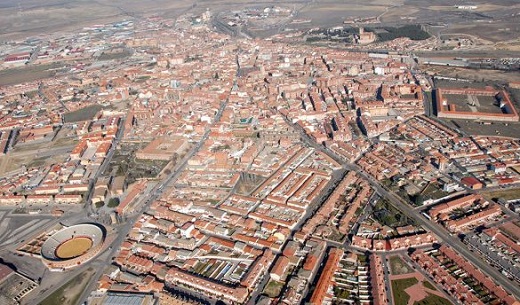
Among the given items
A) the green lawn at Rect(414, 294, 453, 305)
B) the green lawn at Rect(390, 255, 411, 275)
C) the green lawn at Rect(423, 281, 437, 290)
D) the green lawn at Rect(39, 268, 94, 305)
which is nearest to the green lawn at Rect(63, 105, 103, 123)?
the green lawn at Rect(39, 268, 94, 305)

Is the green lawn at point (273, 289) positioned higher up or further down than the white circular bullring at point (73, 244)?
higher up

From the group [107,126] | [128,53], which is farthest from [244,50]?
[107,126]

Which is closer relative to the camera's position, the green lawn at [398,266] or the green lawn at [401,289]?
the green lawn at [401,289]

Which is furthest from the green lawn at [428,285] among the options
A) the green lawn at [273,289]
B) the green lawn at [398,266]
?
the green lawn at [273,289]

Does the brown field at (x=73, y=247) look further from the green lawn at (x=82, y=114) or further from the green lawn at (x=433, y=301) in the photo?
the green lawn at (x=82, y=114)

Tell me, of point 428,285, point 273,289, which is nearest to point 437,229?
point 428,285

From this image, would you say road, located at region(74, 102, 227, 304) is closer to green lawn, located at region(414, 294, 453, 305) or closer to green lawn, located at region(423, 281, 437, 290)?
green lawn, located at region(414, 294, 453, 305)

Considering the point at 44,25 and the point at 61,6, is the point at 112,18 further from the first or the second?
the point at 61,6
